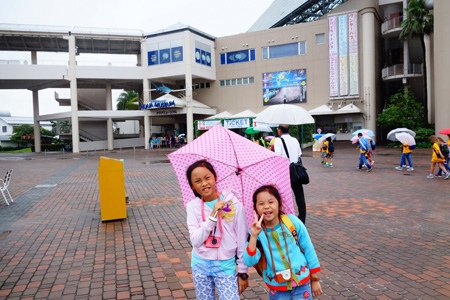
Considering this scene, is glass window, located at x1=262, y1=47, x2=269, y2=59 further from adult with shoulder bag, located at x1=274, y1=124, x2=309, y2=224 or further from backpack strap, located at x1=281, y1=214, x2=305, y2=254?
backpack strap, located at x1=281, y1=214, x2=305, y2=254

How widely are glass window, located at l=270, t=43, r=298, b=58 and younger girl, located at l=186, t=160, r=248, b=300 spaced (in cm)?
3667

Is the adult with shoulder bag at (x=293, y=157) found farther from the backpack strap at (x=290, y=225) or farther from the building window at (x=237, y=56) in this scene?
the building window at (x=237, y=56)

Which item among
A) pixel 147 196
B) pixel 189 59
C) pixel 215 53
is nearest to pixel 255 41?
pixel 215 53

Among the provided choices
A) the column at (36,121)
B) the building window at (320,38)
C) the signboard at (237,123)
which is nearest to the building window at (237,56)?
the building window at (320,38)

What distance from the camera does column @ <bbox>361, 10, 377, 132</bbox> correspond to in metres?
32.4

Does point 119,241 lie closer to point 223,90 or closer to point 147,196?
point 147,196

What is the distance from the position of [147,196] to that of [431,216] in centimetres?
640

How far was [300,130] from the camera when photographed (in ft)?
103

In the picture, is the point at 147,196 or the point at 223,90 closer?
the point at 147,196

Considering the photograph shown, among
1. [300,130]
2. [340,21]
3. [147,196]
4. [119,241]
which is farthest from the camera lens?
[340,21]

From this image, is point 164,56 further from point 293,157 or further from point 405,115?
point 293,157

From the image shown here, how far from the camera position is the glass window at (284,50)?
37000 mm

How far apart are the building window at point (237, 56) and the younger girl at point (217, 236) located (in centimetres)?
3779

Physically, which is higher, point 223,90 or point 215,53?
point 215,53
